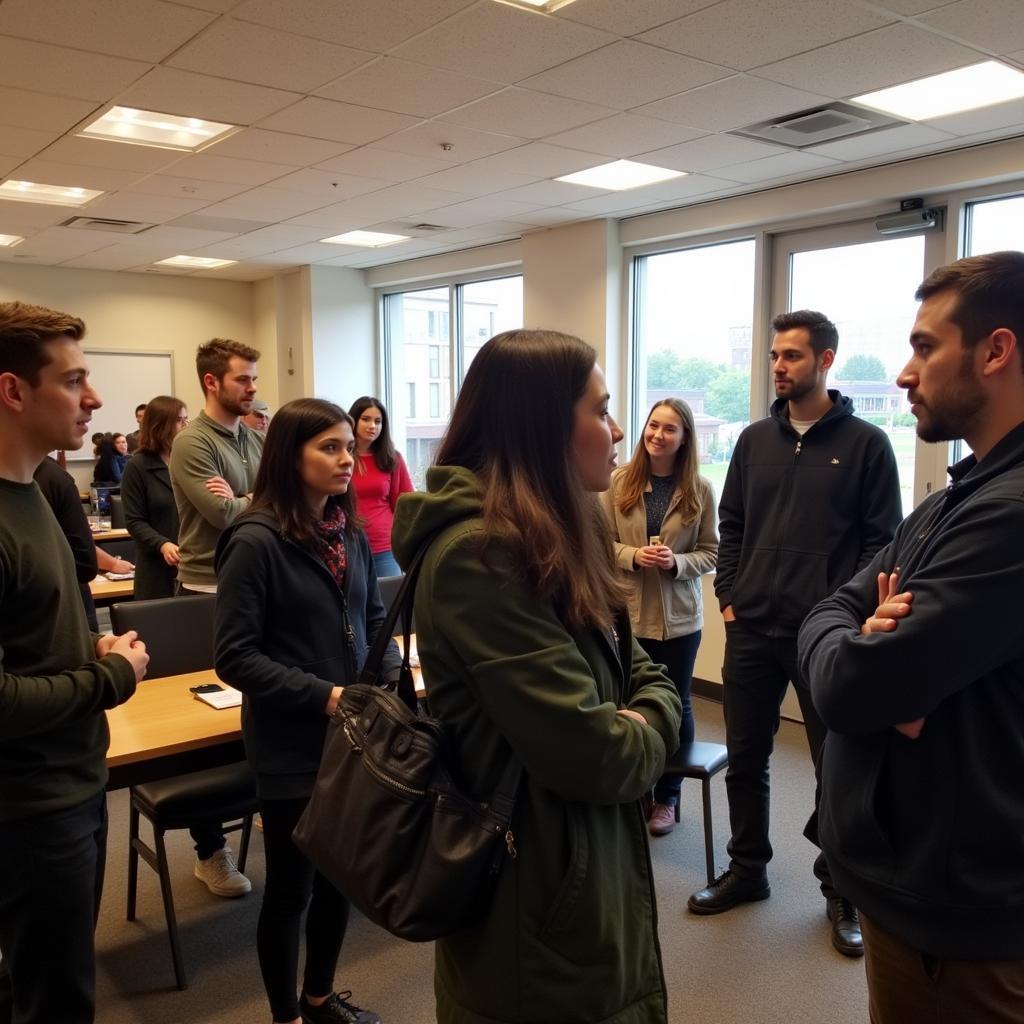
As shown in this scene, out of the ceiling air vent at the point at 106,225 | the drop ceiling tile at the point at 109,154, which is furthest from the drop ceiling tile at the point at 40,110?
the ceiling air vent at the point at 106,225

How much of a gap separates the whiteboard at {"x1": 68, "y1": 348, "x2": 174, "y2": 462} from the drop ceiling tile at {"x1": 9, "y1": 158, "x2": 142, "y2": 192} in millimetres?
3481

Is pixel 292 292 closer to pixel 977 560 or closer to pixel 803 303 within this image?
pixel 803 303

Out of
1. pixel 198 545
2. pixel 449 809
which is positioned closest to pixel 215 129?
pixel 198 545

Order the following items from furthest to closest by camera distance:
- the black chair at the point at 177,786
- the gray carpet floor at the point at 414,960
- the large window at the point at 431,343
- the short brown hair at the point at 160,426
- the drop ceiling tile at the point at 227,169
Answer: the large window at the point at 431,343
the drop ceiling tile at the point at 227,169
the short brown hair at the point at 160,426
the black chair at the point at 177,786
the gray carpet floor at the point at 414,960

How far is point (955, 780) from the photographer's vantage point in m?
1.21

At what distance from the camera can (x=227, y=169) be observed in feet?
14.4

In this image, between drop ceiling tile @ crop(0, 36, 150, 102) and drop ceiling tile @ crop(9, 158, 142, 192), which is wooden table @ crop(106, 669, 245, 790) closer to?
drop ceiling tile @ crop(0, 36, 150, 102)

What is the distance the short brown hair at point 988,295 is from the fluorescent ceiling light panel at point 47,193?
486cm

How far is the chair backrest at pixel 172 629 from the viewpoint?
2785 mm

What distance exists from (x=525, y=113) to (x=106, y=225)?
367cm

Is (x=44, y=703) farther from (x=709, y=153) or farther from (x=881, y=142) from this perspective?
(x=881, y=142)

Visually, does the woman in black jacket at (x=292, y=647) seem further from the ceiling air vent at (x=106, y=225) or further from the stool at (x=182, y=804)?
the ceiling air vent at (x=106, y=225)

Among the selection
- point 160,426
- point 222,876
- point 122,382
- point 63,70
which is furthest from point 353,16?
point 122,382

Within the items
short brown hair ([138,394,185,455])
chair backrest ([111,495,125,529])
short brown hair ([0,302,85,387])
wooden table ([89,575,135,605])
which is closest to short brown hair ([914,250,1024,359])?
short brown hair ([0,302,85,387])
